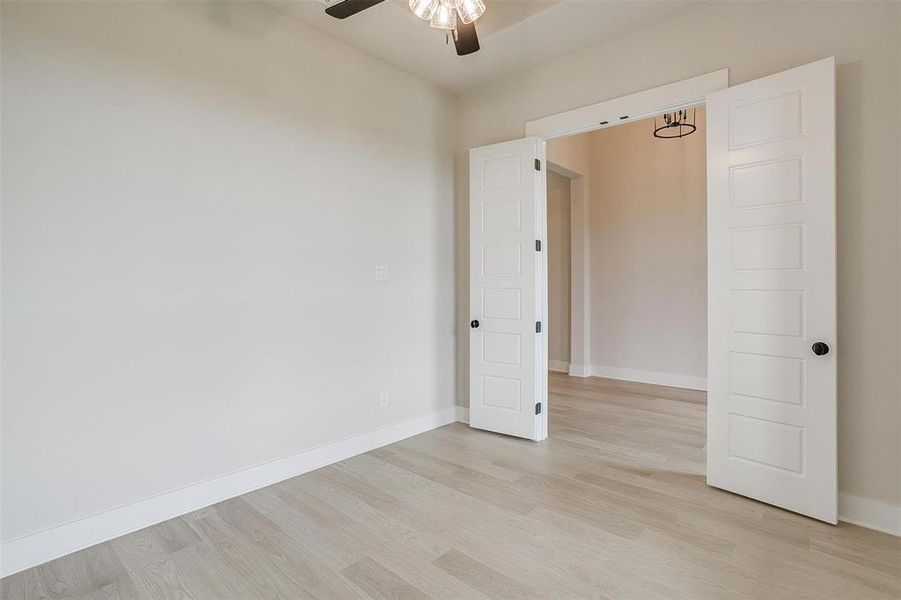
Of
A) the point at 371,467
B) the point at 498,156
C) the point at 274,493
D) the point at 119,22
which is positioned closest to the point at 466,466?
the point at 371,467

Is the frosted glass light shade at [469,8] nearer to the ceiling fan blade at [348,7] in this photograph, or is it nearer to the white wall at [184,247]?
the ceiling fan blade at [348,7]

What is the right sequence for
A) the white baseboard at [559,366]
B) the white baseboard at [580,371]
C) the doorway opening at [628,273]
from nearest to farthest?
the doorway opening at [628,273] < the white baseboard at [580,371] < the white baseboard at [559,366]

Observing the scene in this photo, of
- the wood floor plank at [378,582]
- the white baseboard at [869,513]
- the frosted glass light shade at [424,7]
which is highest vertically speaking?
the frosted glass light shade at [424,7]

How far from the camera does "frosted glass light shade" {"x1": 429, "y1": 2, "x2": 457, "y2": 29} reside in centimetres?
217

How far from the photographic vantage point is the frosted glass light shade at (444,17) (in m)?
2.17

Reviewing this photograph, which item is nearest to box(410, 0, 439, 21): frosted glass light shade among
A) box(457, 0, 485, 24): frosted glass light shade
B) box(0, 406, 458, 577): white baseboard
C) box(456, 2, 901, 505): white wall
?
box(457, 0, 485, 24): frosted glass light shade

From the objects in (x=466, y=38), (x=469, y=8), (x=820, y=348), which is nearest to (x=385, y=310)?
(x=466, y=38)

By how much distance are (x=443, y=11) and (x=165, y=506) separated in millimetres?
2947

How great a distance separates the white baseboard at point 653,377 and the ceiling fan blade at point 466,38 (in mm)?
4611

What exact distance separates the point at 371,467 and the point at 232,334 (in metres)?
1.30

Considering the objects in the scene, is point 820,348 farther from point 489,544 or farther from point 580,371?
point 580,371

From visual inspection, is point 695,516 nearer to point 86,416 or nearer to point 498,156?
point 498,156

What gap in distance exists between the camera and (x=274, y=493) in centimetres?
270

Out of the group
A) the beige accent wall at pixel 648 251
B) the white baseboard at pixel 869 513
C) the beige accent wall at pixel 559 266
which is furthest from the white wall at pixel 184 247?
the beige accent wall at pixel 559 266
